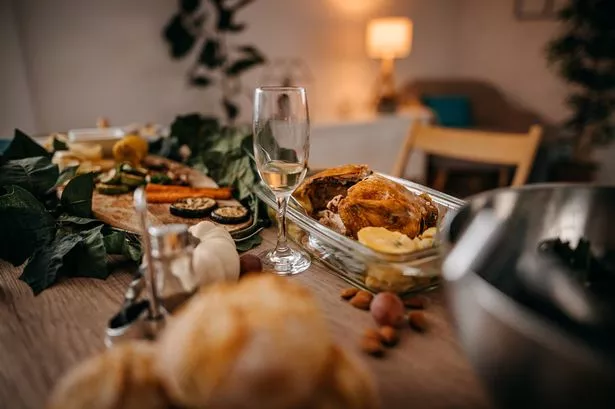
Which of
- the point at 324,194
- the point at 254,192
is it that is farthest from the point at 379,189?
the point at 254,192

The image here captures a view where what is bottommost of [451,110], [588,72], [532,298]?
[451,110]

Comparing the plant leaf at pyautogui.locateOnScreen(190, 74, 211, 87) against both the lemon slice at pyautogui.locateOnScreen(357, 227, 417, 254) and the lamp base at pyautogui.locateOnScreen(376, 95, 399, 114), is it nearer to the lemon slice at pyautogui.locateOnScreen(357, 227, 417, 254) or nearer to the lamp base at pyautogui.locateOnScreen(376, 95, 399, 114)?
the lamp base at pyautogui.locateOnScreen(376, 95, 399, 114)

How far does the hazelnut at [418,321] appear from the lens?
1.63ft

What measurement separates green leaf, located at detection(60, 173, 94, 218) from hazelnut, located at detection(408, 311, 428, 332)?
582 millimetres

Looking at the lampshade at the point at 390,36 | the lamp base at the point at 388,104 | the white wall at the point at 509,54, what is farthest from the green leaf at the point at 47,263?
the white wall at the point at 509,54

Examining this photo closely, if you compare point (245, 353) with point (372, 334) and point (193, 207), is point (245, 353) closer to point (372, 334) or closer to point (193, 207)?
point (372, 334)

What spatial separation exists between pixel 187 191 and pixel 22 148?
37 centimetres

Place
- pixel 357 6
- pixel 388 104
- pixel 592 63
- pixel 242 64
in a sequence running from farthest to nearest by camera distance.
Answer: pixel 357 6
pixel 388 104
pixel 592 63
pixel 242 64

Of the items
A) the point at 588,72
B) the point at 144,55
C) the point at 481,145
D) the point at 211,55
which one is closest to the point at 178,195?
the point at 481,145

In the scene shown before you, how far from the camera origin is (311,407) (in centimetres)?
30

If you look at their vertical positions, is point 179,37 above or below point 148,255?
above

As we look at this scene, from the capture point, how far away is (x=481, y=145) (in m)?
1.44

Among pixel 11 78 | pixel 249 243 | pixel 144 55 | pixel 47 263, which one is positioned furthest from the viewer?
pixel 144 55

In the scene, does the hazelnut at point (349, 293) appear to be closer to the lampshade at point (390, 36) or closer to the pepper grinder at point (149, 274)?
the pepper grinder at point (149, 274)
